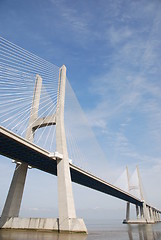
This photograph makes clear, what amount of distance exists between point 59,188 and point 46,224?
11.8ft

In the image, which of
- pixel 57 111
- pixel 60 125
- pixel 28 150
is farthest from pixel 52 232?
pixel 57 111

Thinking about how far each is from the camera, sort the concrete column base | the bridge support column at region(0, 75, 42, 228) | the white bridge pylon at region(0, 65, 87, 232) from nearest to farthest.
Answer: the concrete column base
the white bridge pylon at region(0, 65, 87, 232)
the bridge support column at region(0, 75, 42, 228)

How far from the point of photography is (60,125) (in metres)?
25.5

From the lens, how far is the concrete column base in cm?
2116

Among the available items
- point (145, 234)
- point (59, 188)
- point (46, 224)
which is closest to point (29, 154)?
point (59, 188)

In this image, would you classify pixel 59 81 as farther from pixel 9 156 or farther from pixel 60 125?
pixel 9 156

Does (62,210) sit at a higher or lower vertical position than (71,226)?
higher

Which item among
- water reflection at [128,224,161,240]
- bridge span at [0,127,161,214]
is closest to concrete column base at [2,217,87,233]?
water reflection at [128,224,161,240]

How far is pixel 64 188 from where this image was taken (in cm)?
2292

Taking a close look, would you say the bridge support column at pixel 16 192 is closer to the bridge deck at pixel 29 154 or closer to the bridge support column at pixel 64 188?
the bridge deck at pixel 29 154

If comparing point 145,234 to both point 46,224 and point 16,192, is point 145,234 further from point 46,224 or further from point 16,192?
point 16,192

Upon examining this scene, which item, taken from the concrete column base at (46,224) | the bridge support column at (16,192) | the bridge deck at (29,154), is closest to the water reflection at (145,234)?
the concrete column base at (46,224)

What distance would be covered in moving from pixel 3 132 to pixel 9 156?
685 centimetres

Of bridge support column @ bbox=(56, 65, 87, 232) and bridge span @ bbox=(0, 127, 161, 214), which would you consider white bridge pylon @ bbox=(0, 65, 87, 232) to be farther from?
bridge span @ bbox=(0, 127, 161, 214)
